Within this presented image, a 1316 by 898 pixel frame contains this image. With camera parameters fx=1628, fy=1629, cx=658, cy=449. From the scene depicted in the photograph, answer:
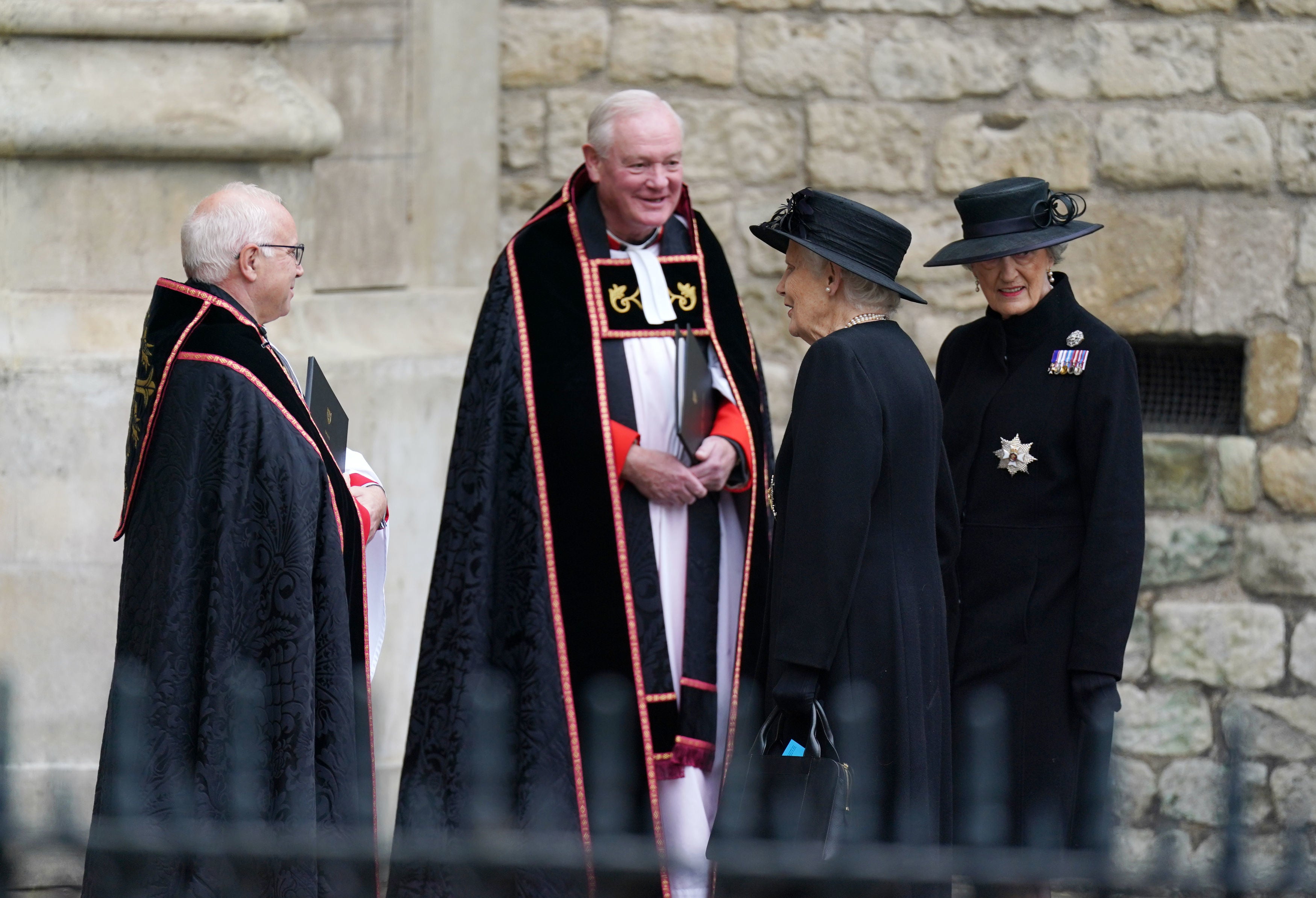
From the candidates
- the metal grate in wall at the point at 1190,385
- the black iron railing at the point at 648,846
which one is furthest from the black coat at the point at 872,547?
the metal grate in wall at the point at 1190,385

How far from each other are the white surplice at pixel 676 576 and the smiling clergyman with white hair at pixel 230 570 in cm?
95

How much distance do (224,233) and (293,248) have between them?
14 centimetres

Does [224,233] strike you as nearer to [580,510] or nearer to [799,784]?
[580,510]

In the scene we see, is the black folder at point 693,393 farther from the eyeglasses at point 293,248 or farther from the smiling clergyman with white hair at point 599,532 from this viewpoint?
the eyeglasses at point 293,248

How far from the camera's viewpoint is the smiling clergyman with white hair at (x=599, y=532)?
3795 mm

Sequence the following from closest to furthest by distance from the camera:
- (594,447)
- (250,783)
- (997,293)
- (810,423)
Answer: (250,783)
(810,423)
(997,293)
(594,447)

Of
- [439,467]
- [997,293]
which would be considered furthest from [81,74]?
[997,293]

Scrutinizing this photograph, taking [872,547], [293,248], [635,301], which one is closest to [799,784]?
[872,547]

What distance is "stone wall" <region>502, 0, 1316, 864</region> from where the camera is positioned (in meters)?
5.02

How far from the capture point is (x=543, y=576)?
3816mm

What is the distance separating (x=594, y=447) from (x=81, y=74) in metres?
1.83

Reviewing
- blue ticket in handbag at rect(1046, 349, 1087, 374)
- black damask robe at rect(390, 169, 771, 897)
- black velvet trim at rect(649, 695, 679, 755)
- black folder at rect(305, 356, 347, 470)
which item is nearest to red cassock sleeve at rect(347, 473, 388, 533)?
black folder at rect(305, 356, 347, 470)

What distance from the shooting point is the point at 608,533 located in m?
3.84

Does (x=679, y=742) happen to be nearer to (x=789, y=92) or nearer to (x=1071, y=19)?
(x=789, y=92)
